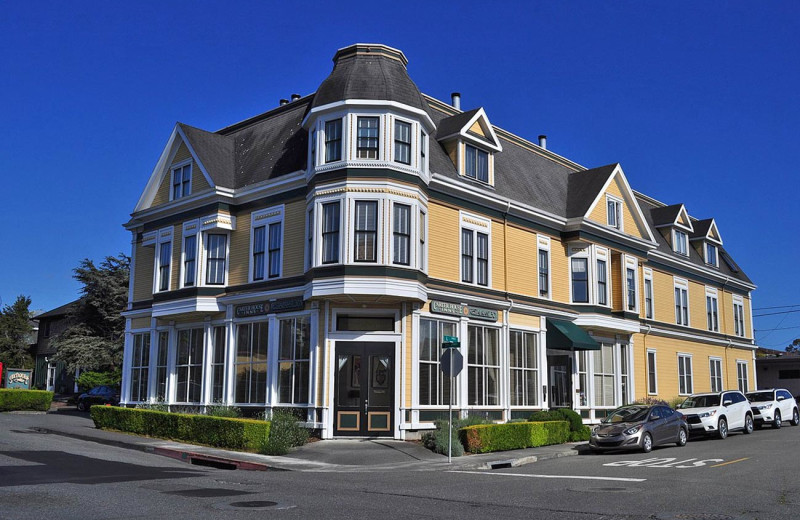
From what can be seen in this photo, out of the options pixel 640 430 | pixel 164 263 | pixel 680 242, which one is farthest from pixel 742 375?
pixel 164 263

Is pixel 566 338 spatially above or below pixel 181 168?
below

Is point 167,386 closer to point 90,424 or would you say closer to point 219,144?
point 90,424

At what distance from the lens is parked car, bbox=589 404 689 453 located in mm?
21953

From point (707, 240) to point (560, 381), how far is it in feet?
63.5

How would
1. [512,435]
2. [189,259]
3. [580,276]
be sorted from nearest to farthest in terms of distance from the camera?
1. [512,435]
2. [189,259]
3. [580,276]

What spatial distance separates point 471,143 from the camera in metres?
28.8

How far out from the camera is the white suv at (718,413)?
2714 centimetres

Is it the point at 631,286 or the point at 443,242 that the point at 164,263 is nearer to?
the point at 443,242

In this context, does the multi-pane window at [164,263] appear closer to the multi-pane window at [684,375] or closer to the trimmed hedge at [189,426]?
the trimmed hedge at [189,426]

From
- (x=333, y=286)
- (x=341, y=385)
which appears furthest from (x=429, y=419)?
(x=333, y=286)

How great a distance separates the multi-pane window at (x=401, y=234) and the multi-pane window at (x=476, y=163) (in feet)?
16.4

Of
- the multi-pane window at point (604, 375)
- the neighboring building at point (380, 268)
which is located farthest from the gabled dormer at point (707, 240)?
the multi-pane window at point (604, 375)

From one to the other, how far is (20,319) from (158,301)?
3855cm

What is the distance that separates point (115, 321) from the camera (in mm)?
51125
